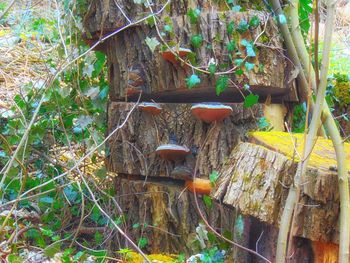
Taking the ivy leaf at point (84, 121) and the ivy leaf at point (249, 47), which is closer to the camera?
the ivy leaf at point (249, 47)

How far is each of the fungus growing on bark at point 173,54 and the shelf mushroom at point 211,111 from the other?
0.28 metres

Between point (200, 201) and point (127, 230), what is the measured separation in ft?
1.66

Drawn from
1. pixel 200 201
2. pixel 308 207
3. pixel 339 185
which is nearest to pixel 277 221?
pixel 308 207

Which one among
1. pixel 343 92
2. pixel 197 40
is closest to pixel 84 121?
pixel 197 40

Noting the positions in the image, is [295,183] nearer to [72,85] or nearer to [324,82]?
[324,82]

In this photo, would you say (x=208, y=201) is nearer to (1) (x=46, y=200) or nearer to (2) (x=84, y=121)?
(2) (x=84, y=121)

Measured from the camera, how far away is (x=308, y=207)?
1888mm

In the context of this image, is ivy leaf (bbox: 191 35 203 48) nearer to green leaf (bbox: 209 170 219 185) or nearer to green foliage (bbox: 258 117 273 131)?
green foliage (bbox: 258 117 273 131)

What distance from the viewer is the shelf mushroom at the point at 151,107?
2.84 m

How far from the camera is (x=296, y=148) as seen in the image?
80.4 inches

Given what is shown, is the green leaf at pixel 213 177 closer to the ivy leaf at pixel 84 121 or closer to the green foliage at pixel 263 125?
the green foliage at pixel 263 125

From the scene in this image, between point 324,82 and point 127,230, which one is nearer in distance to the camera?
point 324,82

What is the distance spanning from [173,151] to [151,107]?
0.26m

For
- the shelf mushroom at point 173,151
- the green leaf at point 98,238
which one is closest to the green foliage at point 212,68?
the shelf mushroom at point 173,151
